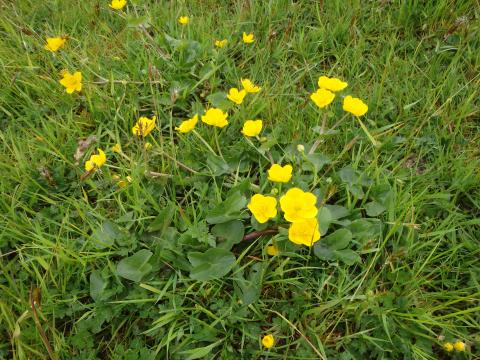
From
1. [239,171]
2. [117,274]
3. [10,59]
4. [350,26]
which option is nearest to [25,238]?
[117,274]

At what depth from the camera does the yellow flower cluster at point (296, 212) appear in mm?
1562

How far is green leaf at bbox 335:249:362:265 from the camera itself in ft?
5.37

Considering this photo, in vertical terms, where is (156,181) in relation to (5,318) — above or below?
above

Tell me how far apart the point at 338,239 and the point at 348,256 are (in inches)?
3.2

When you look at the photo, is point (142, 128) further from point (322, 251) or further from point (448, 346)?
point (448, 346)

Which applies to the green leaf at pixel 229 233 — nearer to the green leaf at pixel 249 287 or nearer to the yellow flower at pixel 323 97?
the green leaf at pixel 249 287

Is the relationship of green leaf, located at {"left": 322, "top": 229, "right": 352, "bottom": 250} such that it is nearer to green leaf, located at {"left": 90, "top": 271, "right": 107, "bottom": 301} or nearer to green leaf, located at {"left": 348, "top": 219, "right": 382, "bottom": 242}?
green leaf, located at {"left": 348, "top": 219, "right": 382, "bottom": 242}

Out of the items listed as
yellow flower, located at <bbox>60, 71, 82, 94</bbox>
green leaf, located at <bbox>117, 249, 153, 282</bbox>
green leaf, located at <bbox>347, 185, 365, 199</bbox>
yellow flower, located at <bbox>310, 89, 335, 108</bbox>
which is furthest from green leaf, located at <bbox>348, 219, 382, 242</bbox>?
yellow flower, located at <bbox>60, 71, 82, 94</bbox>

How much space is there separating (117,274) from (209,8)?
217 centimetres

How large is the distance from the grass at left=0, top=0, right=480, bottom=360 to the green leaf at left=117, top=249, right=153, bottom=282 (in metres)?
0.04

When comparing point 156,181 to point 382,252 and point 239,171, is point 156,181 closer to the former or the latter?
point 239,171

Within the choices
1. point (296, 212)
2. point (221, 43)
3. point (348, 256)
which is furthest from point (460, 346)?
point (221, 43)

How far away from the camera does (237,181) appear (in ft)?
6.32

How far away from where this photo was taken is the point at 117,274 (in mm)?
1639
